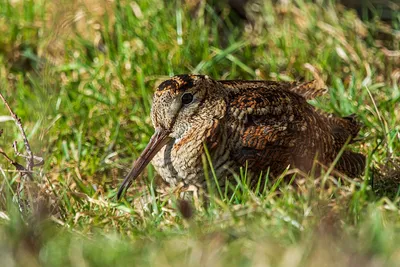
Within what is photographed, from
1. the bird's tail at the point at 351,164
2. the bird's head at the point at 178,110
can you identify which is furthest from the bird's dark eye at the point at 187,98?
the bird's tail at the point at 351,164

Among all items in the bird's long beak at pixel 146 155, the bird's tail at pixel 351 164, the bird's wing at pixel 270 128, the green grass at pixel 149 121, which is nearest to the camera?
the green grass at pixel 149 121

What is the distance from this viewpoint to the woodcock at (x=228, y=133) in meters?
3.80

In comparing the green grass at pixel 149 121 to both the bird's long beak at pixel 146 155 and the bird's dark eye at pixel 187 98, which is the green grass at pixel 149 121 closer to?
the bird's long beak at pixel 146 155

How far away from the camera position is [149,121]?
15.9 ft

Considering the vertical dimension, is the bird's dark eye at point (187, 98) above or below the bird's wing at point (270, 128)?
above

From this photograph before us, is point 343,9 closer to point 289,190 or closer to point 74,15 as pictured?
point 74,15

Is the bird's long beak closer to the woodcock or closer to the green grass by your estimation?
the woodcock

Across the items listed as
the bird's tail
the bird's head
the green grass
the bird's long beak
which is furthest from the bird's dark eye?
the bird's tail

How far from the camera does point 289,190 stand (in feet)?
11.1

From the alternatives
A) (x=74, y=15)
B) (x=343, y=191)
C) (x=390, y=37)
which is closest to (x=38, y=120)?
(x=74, y=15)

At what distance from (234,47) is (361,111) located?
92cm

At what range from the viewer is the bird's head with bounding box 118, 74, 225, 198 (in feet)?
12.7

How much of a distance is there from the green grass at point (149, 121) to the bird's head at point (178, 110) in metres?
0.20

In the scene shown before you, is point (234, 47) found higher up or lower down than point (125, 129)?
higher up
